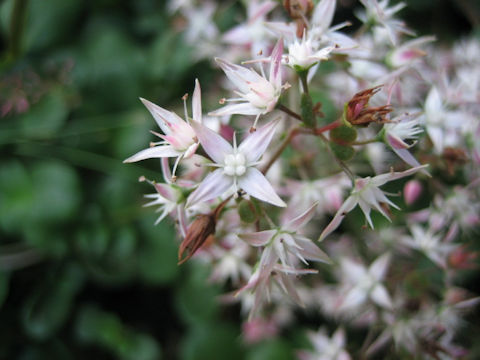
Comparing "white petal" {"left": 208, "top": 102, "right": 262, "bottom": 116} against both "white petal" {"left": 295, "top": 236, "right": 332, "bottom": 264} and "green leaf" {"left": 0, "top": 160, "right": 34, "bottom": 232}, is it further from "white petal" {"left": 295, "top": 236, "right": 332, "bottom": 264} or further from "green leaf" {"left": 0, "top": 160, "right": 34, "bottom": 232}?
"green leaf" {"left": 0, "top": 160, "right": 34, "bottom": 232}

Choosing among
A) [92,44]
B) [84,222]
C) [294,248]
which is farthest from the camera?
[92,44]

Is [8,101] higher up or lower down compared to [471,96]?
higher up

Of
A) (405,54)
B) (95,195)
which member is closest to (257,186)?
(405,54)

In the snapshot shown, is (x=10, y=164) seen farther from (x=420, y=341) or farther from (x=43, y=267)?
(x=420, y=341)

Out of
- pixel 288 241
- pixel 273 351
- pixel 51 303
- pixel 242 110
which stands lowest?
pixel 273 351

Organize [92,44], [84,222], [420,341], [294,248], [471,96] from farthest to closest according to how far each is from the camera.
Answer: [92,44], [84,222], [471,96], [420,341], [294,248]

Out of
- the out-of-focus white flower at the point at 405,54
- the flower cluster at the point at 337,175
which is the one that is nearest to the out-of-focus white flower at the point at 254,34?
the flower cluster at the point at 337,175

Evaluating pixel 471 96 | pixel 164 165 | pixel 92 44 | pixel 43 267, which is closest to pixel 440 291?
pixel 471 96

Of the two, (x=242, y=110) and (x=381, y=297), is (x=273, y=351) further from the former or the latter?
(x=242, y=110)
